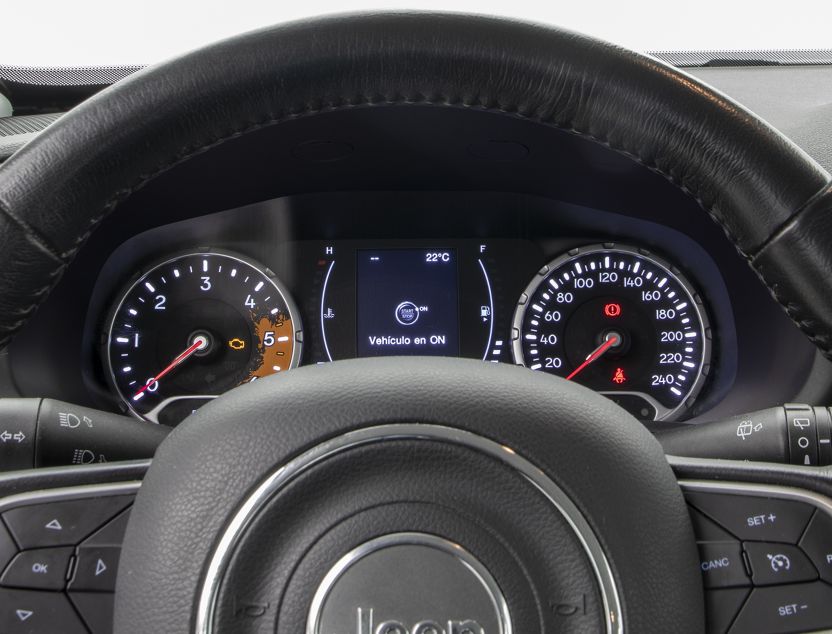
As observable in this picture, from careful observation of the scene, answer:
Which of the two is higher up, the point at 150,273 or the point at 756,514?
the point at 150,273

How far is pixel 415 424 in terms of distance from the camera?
2.70 feet

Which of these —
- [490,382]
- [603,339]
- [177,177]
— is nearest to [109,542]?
[490,382]

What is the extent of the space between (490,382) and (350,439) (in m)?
0.13

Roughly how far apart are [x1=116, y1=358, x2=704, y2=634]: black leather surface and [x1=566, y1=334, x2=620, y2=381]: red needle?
143cm

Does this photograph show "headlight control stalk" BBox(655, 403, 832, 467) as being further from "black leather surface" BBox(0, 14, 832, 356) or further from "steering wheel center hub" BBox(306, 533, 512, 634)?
"steering wheel center hub" BBox(306, 533, 512, 634)

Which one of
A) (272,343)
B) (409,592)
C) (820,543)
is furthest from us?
(272,343)

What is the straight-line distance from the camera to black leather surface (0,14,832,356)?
885 mm

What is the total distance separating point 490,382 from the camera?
0.85 meters

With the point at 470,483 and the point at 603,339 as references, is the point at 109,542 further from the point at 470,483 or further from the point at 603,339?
the point at 603,339

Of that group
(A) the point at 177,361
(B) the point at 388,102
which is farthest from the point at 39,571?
(A) the point at 177,361

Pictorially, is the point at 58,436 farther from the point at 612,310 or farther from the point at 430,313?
the point at 612,310

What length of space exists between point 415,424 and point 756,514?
34 cm

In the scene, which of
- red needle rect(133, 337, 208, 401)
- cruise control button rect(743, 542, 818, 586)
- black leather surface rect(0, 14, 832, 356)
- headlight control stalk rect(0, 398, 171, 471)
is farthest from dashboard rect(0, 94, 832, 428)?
cruise control button rect(743, 542, 818, 586)

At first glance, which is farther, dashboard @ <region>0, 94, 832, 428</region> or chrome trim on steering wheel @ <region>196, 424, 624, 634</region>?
dashboard @ <region>0, 94, 832, 428</region>
